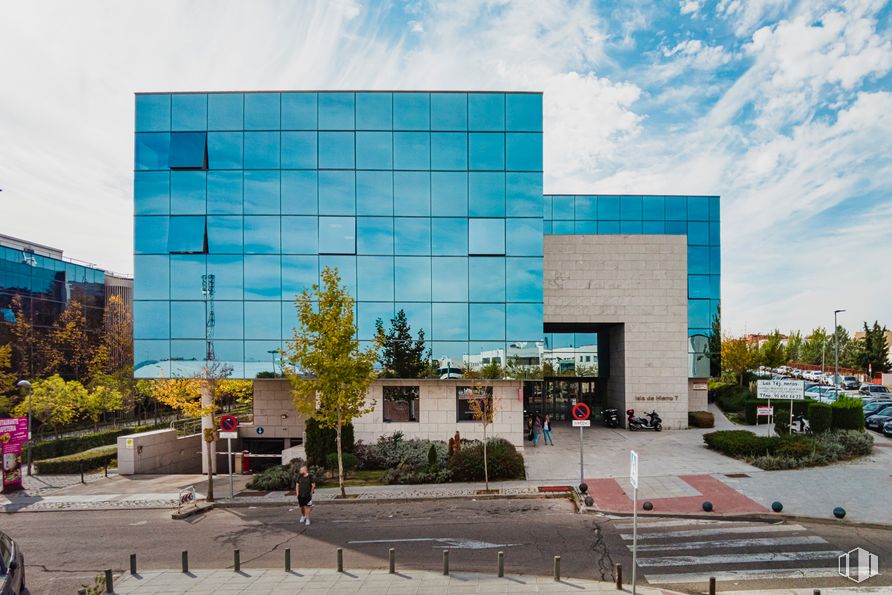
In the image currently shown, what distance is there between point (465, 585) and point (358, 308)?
16.4 m

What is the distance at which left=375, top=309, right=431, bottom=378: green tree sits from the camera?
2533 centimetres

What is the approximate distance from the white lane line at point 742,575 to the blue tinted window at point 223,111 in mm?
25722

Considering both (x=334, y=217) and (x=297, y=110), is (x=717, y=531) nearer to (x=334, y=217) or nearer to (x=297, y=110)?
(x=334, y=217)

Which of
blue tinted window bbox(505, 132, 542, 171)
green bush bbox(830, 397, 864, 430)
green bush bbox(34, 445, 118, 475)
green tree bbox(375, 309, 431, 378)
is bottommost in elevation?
green bush bbox(34, 445, 118, 475)

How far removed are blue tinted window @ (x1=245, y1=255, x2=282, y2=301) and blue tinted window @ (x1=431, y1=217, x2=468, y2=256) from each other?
7875mm

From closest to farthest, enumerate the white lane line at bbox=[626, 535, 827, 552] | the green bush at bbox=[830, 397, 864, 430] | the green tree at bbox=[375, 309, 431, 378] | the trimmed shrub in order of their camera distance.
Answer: the white lane line at bbox=[626, 535, 827, 552] → the green bush at bbox=[830, 397, 864, 430] → the green tree at bbox=[375, 309, 431, 378] → the trimmed shrub

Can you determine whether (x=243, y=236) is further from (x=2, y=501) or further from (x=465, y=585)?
(x=465, y=585)

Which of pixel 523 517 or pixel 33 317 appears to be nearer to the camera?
pixel 523 517

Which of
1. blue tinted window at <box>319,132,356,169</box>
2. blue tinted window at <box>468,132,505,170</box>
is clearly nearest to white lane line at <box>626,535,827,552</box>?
blue tinted window at <box>468,132,505,170</box>

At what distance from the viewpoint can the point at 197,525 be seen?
53.3 ft

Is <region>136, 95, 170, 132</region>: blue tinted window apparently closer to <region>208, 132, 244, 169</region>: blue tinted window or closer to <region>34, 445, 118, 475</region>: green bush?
<region>208, 132, 244, 169</region>: blue tinted window

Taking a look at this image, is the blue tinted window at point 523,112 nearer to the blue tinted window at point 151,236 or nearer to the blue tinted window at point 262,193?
the blue tinted window at point 262,193

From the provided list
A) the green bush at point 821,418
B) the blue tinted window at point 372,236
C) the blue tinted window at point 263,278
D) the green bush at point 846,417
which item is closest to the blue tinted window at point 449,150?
the blue tinted window at point 372,236

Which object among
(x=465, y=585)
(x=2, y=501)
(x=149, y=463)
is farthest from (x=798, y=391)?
(x=2, y=501)
